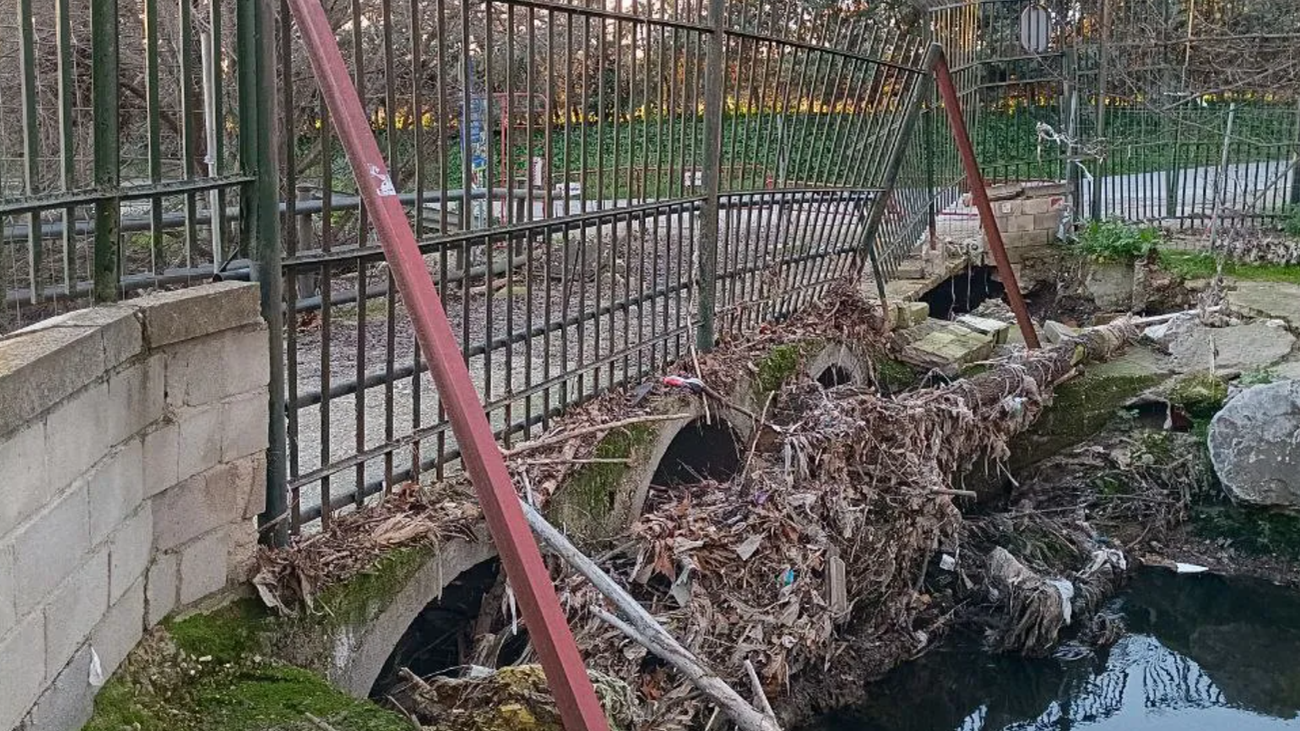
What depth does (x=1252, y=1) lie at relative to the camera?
13.4 metres

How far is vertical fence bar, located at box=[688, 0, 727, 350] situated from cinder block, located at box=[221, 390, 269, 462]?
3.30m

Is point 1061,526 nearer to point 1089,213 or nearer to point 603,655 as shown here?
point 603,655

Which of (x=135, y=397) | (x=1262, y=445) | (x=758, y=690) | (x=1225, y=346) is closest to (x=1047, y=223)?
(x=1225, y=346)

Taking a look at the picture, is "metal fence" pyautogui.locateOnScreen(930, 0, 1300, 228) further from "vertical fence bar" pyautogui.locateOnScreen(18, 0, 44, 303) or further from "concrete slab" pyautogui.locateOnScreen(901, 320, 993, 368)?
"vertical fence bar" pyautogui.locateOnScreen(18, 0, 44, 303)

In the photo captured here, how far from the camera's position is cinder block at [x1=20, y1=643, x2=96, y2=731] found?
2568mm

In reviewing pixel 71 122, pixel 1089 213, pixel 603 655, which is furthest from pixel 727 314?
pixel 1089 213

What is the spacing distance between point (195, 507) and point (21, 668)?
0.86 m

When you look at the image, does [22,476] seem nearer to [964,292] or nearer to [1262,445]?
[1262,445]

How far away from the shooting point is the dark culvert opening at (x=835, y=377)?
7.44 meters

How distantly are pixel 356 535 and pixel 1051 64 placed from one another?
11.4 m

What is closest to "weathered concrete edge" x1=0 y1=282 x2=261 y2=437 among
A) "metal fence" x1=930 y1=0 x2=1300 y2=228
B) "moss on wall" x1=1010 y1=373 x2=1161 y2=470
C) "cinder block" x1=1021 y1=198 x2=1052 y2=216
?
"moss on wall" x1=1010 y1=373 x2=1161 y2=470

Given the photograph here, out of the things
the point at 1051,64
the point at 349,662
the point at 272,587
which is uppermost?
the point at 1051,64

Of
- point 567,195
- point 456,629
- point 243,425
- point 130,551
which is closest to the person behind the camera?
point 130,551

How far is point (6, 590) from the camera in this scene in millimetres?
2361
